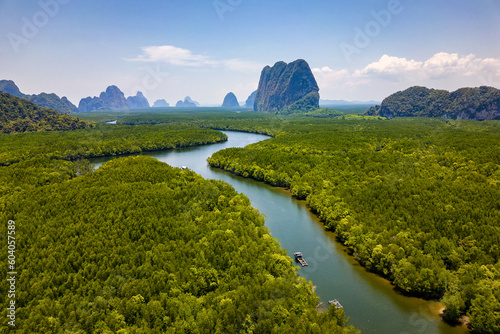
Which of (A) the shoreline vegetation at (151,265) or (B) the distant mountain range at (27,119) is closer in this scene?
(A) the shoreline vegetation at (151,265)

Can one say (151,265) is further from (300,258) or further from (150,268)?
(300,258)

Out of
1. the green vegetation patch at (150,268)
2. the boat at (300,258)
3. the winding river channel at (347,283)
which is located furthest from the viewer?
the boat at (300,258)

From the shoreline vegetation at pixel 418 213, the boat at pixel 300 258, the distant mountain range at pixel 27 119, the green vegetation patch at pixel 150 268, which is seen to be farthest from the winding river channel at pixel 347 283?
the distant mountain range at pixel 27 119

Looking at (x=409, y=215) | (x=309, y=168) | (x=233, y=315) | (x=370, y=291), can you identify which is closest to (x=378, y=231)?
(x=409, y=215)

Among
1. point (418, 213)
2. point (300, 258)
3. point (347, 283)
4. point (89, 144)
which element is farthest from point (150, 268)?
point (89, 144)

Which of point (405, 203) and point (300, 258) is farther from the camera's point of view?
point (405, 203)

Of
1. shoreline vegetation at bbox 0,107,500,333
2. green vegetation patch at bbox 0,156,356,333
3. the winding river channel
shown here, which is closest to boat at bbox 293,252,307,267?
the winding river channel

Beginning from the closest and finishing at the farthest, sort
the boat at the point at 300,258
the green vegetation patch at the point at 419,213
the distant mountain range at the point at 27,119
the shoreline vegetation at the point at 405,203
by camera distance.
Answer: the shoreline vegetation at the point at 405,203 → the green vegetation patch at the point at 419,213 → the boat at the point at 300,258 → the distant mountain range at the point at 27,119

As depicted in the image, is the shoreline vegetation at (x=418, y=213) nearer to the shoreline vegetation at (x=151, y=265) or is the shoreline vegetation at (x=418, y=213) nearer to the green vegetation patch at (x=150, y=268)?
the shoreline vegetation at (x=151, y=265)
